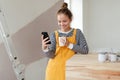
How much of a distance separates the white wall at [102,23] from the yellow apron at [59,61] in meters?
0.66

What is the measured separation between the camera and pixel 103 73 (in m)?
1.27

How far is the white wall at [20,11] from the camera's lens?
1589mm

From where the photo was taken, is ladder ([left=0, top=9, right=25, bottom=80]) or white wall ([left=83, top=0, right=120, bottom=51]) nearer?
ladder ([left=0, top=9, right=25, bottom=80])

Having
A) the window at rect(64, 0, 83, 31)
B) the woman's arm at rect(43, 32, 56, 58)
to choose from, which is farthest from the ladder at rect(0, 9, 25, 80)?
the window at rect(64, 0, 83, 31)

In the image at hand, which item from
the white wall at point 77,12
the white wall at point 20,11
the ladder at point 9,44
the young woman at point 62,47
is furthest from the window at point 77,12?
the ladder at point 9,44

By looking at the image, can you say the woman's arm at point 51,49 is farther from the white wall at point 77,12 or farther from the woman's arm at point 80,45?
the white wall at point 77,12

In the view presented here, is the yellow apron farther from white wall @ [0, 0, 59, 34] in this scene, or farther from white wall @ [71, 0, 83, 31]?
white wall @ [71, 0, 83, 31]

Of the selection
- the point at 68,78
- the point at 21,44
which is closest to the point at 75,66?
the point at 68,78

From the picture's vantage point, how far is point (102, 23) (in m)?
2.08

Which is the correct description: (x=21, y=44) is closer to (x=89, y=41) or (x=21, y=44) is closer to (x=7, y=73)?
(x=7, y=73)

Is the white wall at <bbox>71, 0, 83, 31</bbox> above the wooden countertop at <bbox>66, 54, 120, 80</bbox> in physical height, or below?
above

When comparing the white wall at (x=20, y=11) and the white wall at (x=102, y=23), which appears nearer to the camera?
the white wall at (x=20, y=11)

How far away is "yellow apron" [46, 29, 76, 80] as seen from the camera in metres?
1.41

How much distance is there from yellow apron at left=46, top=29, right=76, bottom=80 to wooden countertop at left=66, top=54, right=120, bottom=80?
4 centimetres
